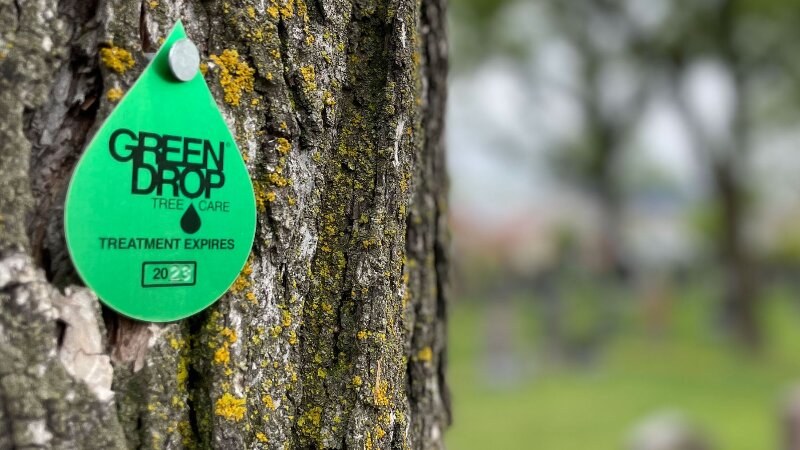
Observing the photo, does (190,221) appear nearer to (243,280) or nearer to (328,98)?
(243,280)

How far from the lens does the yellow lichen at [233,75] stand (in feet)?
3.35

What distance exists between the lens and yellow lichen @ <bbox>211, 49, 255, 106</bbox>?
3.35 feet

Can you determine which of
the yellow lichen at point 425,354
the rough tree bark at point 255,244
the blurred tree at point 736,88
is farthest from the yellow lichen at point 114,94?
the blurred tree at point 736,88

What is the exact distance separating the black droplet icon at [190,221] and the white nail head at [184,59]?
184 mm

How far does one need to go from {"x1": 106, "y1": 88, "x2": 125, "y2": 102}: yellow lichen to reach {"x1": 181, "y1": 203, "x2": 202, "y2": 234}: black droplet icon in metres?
0.17

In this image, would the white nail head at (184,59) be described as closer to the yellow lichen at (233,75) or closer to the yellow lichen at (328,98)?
the yellow lichen at (233,75)

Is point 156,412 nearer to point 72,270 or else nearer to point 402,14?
point 72,270

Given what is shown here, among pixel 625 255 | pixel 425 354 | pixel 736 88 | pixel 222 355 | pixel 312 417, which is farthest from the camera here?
pixel 625 255

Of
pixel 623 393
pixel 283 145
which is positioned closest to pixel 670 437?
pixel 623 393

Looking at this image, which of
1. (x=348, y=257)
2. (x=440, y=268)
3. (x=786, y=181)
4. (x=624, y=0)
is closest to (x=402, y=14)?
→ (x=348, y=257)

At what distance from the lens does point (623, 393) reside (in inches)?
299

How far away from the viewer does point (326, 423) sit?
1124mm

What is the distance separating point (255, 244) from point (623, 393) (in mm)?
7295

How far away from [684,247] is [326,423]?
1975 cm
